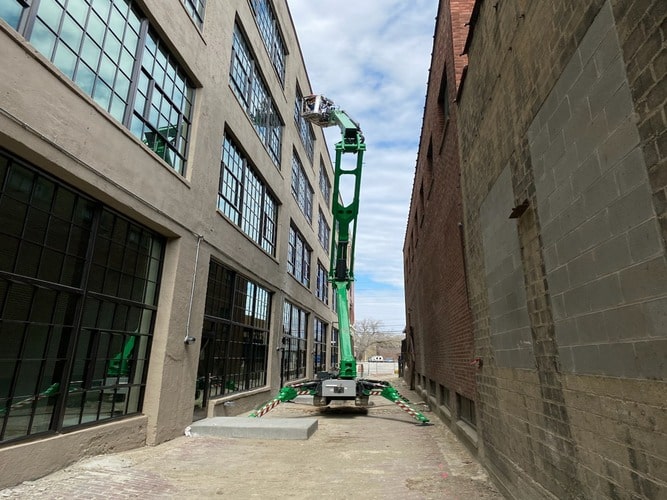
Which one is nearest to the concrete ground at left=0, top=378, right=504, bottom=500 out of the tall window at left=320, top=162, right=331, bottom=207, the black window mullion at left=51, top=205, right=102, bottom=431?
the black window mullion at left=51, top=205, right=102, bottom=431

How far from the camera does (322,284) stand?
96.9 ft

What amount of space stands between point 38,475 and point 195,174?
6477mm

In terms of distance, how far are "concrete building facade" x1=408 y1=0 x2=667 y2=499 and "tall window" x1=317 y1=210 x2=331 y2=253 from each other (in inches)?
897

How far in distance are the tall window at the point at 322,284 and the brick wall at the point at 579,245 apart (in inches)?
888

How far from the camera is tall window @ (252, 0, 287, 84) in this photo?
51.2 ft

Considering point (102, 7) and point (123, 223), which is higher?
point (102, 7)

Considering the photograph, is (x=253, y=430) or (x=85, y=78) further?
(x=253, y=430)

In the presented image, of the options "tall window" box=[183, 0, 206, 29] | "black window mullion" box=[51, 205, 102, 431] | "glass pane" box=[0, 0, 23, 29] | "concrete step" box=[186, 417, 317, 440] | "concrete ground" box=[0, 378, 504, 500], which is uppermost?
"tall window" box=[183, 0, 206, 29]

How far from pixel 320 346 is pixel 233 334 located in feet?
53.3

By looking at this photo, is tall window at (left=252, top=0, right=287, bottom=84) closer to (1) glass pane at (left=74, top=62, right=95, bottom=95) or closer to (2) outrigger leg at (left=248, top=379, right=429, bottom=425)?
(1) glass pane at (left=74, top=62, right=95, bottom=95)

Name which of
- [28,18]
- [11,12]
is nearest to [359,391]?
[28,18]

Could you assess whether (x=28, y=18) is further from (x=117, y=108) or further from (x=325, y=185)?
(x=325, y=185)

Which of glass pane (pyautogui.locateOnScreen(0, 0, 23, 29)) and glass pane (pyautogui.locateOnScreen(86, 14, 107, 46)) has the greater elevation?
glass pane (pyautogui.locateOnScreen(86, 14, 107, 46))

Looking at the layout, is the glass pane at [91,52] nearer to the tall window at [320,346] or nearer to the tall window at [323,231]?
the tall window at [320,346]
